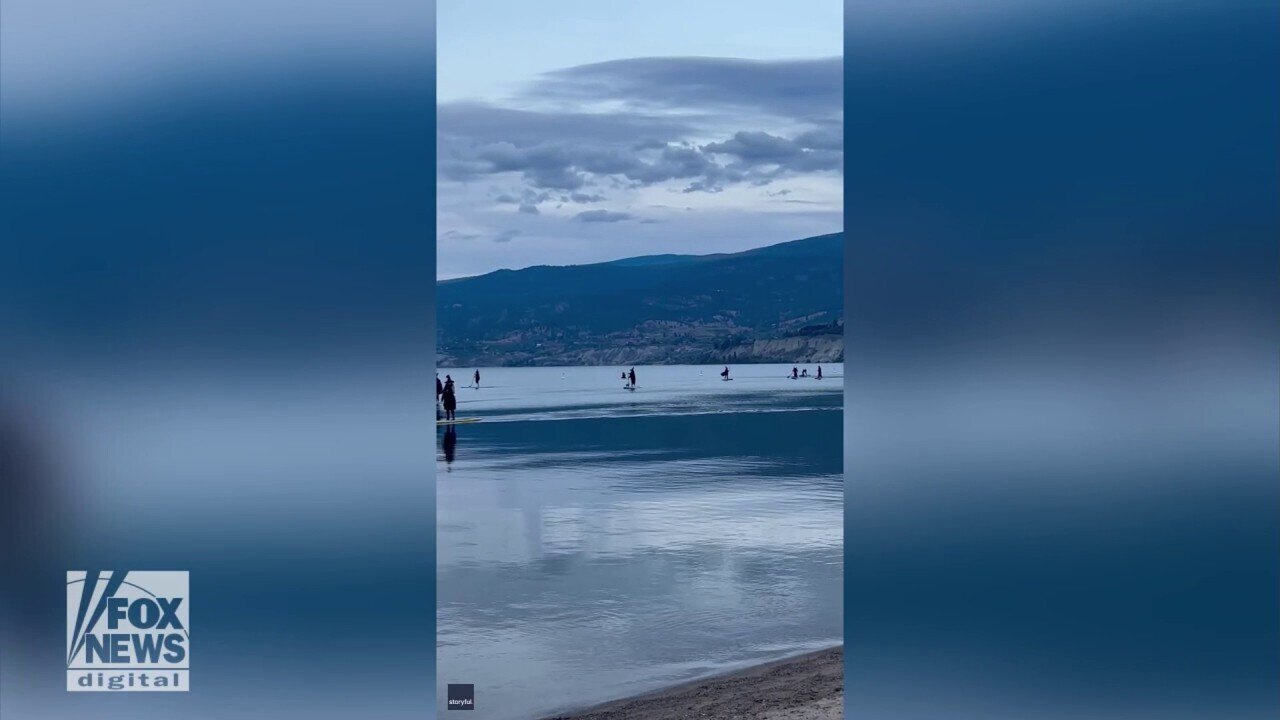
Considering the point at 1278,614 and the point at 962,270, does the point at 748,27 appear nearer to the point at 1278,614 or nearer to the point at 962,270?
the point at 962,270

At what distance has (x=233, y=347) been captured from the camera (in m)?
3.12

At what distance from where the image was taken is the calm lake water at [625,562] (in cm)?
420

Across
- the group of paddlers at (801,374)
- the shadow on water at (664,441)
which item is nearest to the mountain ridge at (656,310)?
the shadow on water at (664,441)

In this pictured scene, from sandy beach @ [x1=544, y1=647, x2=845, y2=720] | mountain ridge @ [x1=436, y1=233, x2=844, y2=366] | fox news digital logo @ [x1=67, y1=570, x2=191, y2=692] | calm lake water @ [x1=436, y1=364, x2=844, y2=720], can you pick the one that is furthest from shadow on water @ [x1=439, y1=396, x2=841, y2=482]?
fox news digital logo @ [x1=67, y1=570, x2=191, y2=692]

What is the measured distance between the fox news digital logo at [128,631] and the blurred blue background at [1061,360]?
1887 millimetres

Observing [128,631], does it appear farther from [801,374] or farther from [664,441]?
[801,374]

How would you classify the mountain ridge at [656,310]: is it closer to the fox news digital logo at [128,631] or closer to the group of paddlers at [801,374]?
the group of paddlers at [801,374]

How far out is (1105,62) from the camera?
284 centimetres

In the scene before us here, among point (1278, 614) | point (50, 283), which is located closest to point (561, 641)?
point (50, 283)

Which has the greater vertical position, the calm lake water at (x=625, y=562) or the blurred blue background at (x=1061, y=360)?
the blurred blue background at (x=1061, y=360)

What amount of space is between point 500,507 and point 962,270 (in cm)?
515

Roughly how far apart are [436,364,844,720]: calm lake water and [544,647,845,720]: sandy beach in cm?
14

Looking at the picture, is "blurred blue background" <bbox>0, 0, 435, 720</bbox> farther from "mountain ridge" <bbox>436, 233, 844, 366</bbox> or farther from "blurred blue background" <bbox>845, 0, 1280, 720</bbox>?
"mountain ridge" <bbox>436, 233, 844, 366</bbox>

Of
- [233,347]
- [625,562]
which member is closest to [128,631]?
[233,347]
